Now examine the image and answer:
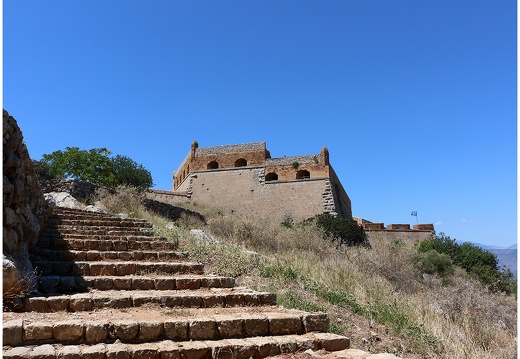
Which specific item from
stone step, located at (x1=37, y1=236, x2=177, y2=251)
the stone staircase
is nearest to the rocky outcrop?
the stone staircase

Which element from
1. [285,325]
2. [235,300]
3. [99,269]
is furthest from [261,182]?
[285,325]

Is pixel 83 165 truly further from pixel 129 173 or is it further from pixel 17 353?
pixel 17 353

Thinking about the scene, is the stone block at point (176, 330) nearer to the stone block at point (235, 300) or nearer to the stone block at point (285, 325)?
the stone block at point (285, 325)

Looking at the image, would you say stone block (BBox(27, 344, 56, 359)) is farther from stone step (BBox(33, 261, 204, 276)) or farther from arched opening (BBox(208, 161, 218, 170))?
arched opening (BBox(208, 161, 218, 170))

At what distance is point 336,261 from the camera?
9922 millimetres

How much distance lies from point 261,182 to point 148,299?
21635mm

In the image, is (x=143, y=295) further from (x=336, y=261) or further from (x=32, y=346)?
(x=336, y=261)

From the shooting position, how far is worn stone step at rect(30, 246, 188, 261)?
659 cm

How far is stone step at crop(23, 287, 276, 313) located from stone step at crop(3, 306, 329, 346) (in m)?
0.21

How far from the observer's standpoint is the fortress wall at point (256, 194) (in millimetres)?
25203

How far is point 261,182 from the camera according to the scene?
26.5 meters

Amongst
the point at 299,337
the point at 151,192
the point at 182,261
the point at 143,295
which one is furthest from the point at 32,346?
the point at 151,192

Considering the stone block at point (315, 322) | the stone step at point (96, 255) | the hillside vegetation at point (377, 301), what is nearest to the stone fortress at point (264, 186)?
the hillside vegetation at point (377, 301)

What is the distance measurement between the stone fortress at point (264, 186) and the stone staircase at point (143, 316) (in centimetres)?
1885
